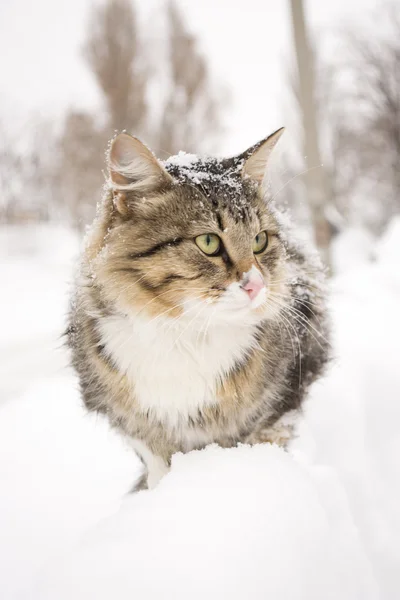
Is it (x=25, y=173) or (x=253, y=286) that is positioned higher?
(x=25, y=173)

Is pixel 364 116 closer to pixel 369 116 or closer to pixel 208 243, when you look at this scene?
pixel 369 116

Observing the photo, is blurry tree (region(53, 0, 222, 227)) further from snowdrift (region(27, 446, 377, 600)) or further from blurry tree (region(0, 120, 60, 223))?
snowdrift (region(27, 446, 377, 600))

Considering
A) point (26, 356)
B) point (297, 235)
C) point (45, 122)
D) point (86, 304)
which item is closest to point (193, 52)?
point (45, 122)

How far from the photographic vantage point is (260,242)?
142 cm

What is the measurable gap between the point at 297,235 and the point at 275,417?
0.89 meters

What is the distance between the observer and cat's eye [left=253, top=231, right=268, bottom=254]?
1.39 meters

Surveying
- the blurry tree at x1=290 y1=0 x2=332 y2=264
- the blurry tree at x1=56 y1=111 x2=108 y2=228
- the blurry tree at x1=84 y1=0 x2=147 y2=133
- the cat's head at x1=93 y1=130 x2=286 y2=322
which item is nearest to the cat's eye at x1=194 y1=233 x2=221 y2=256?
the cat's head at x1=93 y1=130 x2=286 y2=322

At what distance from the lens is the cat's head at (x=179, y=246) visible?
1.20 metres

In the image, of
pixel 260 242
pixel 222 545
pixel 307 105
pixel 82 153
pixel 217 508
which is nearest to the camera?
pixel 222 545

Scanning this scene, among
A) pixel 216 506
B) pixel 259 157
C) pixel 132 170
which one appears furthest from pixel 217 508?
pixel 259 157

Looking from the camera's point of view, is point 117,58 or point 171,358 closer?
point 171,358

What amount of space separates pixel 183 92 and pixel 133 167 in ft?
31.2

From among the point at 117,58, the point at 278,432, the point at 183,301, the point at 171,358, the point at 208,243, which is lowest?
the point at 278,432

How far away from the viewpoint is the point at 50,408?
2.57m
